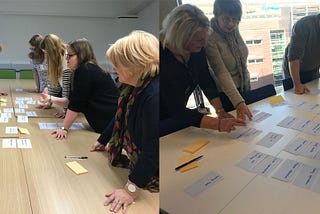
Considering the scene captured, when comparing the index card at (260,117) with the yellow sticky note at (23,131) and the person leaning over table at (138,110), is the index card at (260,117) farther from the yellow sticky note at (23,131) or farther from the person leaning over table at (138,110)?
the yellow sticky note at (23,131)

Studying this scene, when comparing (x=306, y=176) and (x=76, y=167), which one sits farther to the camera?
(x=76, y=167)

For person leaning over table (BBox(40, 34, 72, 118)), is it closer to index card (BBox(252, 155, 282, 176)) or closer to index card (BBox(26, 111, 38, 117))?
index card (BBox(26, 111, 38, 117))

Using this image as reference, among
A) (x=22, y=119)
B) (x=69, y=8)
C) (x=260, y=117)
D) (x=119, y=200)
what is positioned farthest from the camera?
(x=22, y=119)

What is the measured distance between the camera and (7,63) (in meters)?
0.73

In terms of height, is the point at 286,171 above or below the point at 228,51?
below

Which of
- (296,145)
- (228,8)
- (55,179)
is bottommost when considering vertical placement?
(55,179)

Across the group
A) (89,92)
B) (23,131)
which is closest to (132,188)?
(89,92)

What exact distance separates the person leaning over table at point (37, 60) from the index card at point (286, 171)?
581 millimetres

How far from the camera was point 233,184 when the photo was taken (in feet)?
1.64

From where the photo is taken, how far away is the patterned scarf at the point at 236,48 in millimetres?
367

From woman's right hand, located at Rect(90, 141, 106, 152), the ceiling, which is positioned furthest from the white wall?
woman's right hand, located at Rect(90, 141, 106, 152)

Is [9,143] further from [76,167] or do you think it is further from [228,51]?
[228,51]

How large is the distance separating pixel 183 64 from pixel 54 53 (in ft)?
1.69

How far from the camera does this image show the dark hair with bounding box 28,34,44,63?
736 millimetres
